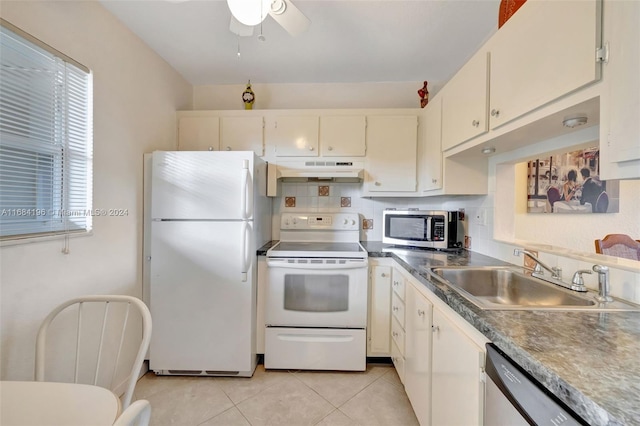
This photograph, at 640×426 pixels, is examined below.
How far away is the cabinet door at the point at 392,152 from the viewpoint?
2.27m

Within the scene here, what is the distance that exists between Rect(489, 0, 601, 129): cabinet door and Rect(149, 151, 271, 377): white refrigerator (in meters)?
1.50

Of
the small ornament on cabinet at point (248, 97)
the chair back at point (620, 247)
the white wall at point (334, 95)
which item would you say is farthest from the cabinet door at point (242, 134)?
the chair back at point (620, 247)

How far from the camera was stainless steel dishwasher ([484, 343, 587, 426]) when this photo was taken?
55cm

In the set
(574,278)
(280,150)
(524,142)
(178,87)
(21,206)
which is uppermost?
(178,87)

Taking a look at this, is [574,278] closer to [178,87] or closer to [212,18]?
[212,18]

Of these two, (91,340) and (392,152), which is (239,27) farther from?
(91,340)

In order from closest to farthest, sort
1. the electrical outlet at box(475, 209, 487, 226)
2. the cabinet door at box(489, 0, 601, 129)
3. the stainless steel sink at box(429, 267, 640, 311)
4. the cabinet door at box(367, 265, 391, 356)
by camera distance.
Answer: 1. the cabinet door at box(489, 0, 601, 129)
2. the stainless steel sink at box(429, 267, 640, 311)
3. the electrical outlet at box(475, 209, 487, 226)
4. the cabinet door at box(367, 265, 391, 356)

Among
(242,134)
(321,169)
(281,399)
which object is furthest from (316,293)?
(242,134)

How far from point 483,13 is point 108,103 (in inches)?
94.4

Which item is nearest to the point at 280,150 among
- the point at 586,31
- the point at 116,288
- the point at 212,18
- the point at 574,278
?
the point at 212,18

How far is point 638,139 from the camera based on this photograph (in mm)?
682

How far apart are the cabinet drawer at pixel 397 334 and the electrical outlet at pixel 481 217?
954 mm

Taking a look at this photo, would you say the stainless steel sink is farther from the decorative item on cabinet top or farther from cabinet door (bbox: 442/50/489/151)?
the decorative item on cabinet top


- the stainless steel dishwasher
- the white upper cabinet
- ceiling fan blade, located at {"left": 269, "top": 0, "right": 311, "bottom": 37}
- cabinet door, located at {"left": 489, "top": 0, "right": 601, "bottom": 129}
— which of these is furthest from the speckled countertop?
ceiling fan blade, located at {"left": 269, "top": 0, "right": 311, "bottom": 37}
